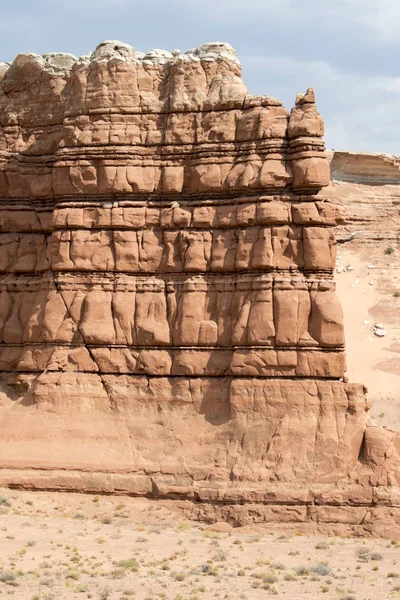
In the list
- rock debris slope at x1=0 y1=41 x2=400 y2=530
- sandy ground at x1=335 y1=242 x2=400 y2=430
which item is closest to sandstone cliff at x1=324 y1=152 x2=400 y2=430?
sandy ground at x1=335 y1=242 x2=400 y2=430

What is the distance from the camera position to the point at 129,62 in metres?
29.3

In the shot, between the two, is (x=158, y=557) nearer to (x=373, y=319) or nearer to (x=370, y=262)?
(x=373, y=319)

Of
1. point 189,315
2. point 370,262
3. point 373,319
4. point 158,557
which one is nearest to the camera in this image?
point 158,557

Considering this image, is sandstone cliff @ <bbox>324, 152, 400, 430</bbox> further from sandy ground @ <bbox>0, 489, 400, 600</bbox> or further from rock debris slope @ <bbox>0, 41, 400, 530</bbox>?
sandy ground @ <bbox>0, 489, 400, 600</bbox>

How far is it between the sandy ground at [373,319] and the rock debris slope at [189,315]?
65.1 feet

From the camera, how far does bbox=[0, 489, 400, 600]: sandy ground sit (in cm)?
2098

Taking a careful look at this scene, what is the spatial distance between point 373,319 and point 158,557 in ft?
116

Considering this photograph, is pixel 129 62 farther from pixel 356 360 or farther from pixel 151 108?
pixel 356 360

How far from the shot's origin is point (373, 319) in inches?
2259

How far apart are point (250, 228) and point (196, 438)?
4.97 m

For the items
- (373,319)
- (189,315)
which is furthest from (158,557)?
(373,319)

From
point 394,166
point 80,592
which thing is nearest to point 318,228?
point 80,592

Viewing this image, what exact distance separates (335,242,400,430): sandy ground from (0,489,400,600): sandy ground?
21.4m

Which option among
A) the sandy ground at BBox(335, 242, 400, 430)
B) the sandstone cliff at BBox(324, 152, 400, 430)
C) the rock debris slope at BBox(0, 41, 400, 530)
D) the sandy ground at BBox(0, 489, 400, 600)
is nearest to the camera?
the sandy ground at BBox(0, 489, 400, 600)
